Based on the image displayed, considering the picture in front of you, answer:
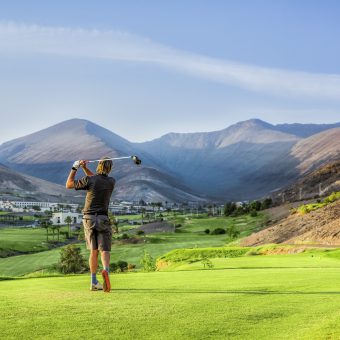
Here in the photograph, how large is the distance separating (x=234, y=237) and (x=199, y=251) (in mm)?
45426

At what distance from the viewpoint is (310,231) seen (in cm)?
5681

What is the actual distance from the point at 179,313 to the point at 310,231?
4844 centimetres

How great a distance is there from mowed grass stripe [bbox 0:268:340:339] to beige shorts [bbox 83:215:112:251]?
3.52ft

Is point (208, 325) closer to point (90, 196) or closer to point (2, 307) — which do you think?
point (2, 307)

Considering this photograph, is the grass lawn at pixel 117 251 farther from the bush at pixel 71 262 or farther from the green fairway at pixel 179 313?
the green fairway at pixel 179 313

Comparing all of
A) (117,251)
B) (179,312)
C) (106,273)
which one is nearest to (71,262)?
(117,251)

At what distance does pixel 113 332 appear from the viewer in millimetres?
8734

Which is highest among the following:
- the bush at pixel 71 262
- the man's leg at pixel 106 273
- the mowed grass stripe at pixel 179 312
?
the man's leg at pixel 106 273

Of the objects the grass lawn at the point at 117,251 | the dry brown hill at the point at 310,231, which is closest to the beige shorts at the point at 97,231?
the dry brown hill at the point at 310,231

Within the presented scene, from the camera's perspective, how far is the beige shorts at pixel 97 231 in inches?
571

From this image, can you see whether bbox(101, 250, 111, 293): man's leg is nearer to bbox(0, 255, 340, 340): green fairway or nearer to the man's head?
bbox(0, 255, 340, 340): green fairway

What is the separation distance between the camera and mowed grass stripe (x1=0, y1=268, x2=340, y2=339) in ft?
28.8

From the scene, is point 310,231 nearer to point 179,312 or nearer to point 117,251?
point 179,312

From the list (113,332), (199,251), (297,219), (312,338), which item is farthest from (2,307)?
(297,219)
